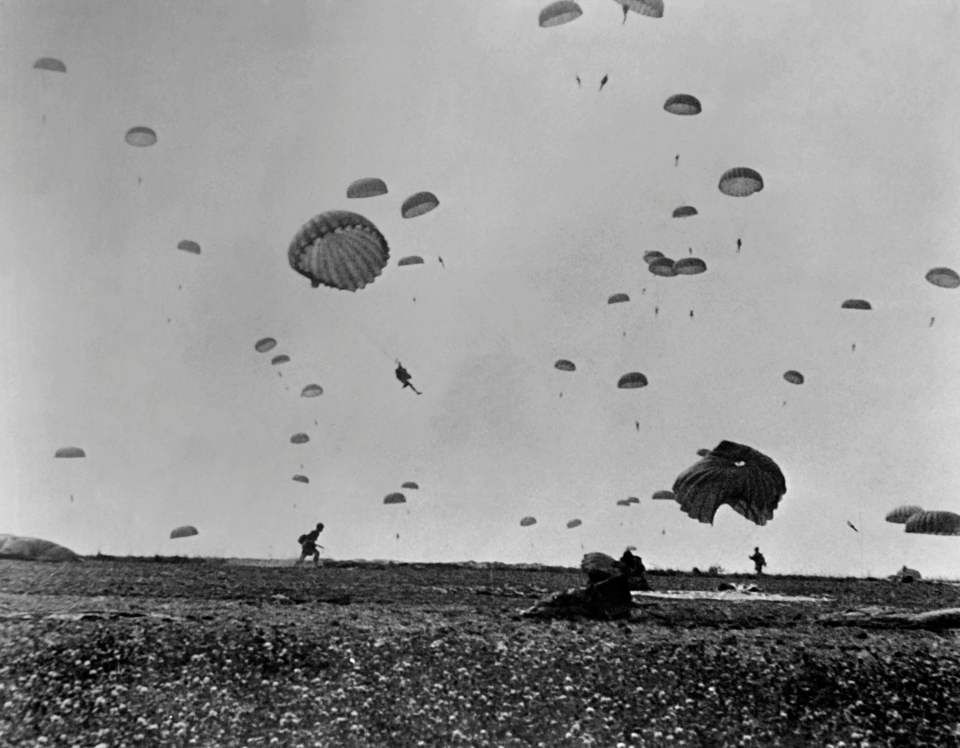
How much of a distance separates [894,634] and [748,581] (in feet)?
47.5

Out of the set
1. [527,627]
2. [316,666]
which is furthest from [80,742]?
[527,627]

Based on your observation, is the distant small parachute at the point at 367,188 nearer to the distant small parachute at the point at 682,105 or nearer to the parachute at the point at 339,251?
the parachute at the point at 339,251

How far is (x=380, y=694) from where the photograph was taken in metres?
15.8

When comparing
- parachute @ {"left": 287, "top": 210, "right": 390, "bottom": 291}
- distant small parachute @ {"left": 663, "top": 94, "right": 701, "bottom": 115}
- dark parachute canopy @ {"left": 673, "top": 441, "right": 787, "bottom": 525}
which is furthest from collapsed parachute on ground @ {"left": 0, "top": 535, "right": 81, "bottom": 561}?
distant small parachute @ {"left": 663, "top": 94, "right": 701, "bottom": 115}

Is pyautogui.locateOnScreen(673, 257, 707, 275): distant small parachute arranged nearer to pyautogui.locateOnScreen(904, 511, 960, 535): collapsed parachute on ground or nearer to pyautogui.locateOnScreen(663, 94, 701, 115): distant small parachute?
pyautogui.locateOnScreen(663, 94, 701, 115): distant small parachute

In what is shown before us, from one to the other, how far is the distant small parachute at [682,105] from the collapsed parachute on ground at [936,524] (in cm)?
1436

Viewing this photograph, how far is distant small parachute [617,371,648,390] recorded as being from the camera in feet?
109

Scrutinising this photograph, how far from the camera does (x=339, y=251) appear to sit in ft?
86.9

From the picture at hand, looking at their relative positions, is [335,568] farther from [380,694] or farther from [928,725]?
[928,725]

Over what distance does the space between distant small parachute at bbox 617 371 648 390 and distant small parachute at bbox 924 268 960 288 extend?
29.8 ft

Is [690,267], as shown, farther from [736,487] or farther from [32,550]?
[32,550]

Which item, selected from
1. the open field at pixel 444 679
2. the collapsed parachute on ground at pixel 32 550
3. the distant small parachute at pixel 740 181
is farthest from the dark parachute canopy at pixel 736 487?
the collapsed parachute on ground at pixel 32 550

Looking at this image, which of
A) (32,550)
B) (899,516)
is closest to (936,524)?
(899,516)

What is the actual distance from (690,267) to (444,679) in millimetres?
17869
